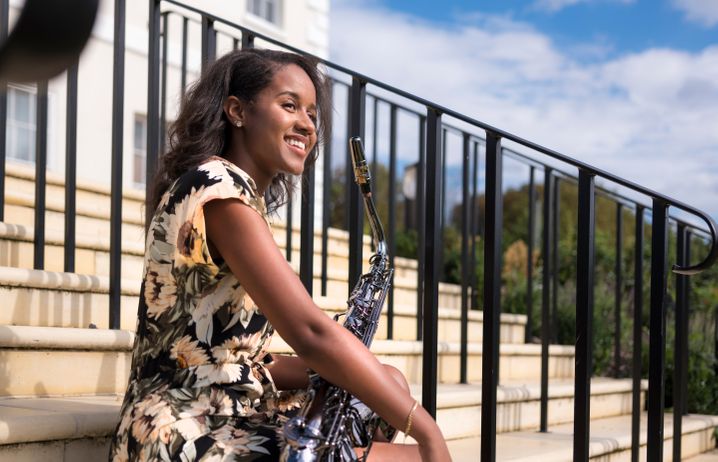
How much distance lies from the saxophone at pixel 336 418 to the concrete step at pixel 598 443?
114 centimetres

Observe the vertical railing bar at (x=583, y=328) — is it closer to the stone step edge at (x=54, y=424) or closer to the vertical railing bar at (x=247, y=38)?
the stone step edge at (x=54, y=424)

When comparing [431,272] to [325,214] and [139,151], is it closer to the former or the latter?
[325,214]

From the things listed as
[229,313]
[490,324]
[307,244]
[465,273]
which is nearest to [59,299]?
[307,244]

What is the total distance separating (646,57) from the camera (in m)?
38.9

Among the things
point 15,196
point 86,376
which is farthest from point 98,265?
point 86,376

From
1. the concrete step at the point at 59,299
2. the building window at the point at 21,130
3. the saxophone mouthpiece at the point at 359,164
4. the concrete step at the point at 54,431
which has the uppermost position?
the building window at the point at 21,130

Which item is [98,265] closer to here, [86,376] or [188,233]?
[86,376]

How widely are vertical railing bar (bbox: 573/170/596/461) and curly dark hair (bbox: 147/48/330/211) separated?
2.84 ft

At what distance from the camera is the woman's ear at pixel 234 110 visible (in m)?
1.93

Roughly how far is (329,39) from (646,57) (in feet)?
104

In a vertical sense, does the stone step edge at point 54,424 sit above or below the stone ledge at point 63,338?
below

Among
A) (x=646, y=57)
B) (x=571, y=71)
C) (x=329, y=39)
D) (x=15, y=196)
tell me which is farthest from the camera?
(x=571, y=71)

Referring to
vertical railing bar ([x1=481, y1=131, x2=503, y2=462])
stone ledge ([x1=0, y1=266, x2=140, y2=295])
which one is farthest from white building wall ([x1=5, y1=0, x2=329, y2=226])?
vertical railing bar ([x1=481, y1=131, x2=503, y2=462])

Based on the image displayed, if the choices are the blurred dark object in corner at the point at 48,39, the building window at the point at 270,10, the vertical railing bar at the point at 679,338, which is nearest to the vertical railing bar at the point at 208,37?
the vertical railing bar at the point at 679,338
